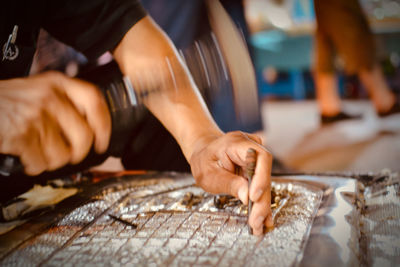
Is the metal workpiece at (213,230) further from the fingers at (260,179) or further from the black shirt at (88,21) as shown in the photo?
the black shirt at (88,21)

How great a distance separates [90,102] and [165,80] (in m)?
0.16

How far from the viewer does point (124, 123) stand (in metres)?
0.72

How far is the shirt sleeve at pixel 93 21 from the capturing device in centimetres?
65

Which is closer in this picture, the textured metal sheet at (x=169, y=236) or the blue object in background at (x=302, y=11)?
the textured metal sheet at (x=169, y=236)

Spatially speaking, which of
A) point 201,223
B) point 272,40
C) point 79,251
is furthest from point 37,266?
point 272,40

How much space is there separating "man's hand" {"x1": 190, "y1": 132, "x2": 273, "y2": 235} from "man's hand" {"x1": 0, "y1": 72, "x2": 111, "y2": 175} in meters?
0.20

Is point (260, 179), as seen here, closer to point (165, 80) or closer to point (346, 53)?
point (165, 80)

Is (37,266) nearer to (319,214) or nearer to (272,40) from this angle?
(319,214)

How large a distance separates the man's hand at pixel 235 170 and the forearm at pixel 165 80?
0.06 meters

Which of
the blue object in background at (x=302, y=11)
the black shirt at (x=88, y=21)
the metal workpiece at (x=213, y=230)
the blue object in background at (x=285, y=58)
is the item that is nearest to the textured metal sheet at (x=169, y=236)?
the metal workpiece at (x=213, y=230)

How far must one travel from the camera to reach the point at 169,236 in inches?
17.9

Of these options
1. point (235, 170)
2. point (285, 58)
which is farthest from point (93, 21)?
point (285, 58)

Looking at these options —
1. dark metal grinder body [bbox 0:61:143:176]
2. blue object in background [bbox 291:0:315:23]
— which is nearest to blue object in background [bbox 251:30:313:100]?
blue object in background [bbox 291:0:315:23]

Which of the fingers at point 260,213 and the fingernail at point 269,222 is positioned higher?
the fingers at point 260,213
